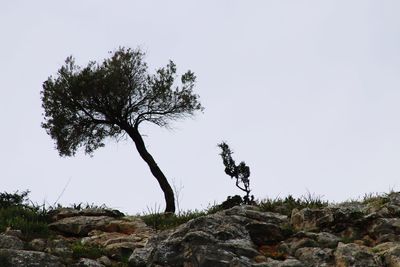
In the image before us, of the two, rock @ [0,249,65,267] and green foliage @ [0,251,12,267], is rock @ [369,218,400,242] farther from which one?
green foliage @ [0,251,12,267]

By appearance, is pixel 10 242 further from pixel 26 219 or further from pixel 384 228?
pixel 384 228

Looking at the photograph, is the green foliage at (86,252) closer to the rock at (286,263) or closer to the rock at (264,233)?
the rock at (264,233)

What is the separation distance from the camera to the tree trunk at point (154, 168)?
24.7 metres

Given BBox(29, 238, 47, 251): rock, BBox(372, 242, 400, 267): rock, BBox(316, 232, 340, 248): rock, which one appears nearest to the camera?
BBox(372, 242, 400, 267): rock

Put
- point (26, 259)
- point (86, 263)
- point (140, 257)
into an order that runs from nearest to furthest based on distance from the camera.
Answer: point (26, 259), point (86, 263), point (140, 257)

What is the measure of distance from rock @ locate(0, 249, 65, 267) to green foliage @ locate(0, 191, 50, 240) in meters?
1.49

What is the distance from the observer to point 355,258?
37.9 ft

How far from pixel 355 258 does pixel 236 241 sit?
2428 millimetres

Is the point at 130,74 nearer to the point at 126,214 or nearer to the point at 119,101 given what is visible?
the point at 119,101

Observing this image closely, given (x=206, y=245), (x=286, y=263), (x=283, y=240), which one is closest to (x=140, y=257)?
(x=206, y=245)

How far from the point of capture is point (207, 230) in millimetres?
12531

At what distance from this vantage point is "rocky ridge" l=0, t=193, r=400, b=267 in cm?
1171

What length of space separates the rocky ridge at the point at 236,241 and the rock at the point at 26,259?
0.02 metres

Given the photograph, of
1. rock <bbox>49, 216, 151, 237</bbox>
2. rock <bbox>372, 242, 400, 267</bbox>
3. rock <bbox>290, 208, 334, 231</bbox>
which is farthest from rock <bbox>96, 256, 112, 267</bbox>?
rock <bbox>372, 242, 400, 267</bbox>
